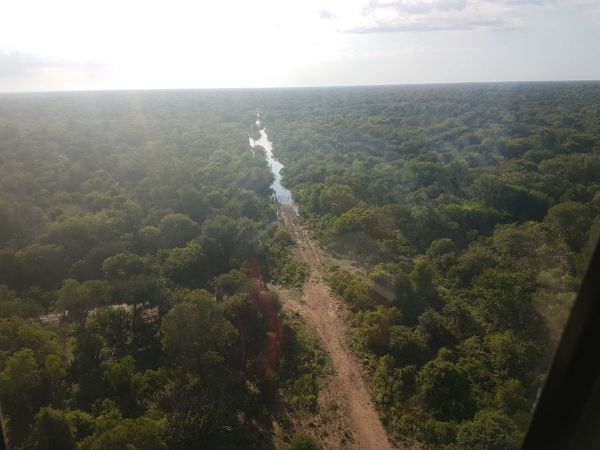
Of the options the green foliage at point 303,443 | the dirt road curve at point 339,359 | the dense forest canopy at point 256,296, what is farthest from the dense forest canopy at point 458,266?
the green foliage at point 303,443

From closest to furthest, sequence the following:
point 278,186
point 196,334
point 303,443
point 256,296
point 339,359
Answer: point 303,443 < point 196,334 < point 339,359 < point 256,296 < point 278,186

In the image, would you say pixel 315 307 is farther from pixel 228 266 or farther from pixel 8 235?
pixel 8 235

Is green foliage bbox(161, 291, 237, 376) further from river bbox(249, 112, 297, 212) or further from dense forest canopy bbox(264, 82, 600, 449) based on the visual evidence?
river bbox(249, 112, 297, 212)

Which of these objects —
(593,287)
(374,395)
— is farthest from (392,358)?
(593,287)

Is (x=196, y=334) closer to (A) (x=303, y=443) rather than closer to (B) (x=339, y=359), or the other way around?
(A) (x=303, y=443)

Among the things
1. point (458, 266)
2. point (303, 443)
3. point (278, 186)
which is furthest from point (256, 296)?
point (278, 186)
